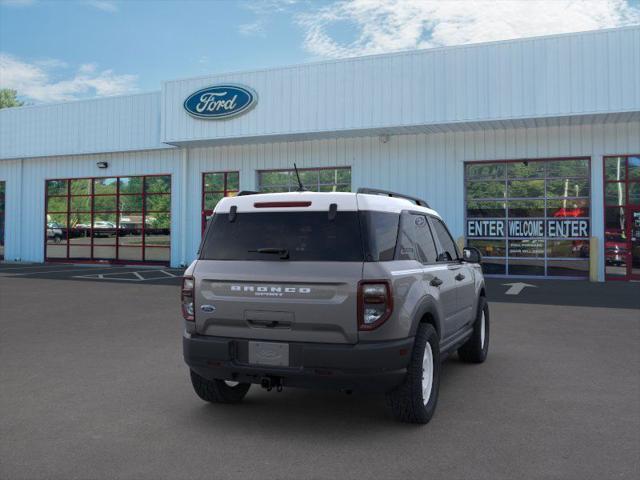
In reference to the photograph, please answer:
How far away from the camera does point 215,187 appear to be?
22.8 metres

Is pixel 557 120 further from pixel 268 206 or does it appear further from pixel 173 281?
pixel 268 206

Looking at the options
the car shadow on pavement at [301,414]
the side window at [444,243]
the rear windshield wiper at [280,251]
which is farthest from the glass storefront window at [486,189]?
the rear windshield wiper at [280,251]

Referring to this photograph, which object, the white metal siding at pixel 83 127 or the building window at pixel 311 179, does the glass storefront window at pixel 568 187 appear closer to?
the building window at pixel 311 179

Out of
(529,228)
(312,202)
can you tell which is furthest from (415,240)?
(529,228)

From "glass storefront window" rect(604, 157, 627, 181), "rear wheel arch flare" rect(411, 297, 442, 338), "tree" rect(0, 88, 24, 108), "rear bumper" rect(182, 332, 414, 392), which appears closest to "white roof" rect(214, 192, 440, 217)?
"rear wheel arch flare" rect(411, 297, 442, 338)

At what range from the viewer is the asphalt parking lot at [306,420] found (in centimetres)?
388

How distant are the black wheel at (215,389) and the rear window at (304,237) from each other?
108 centimetres

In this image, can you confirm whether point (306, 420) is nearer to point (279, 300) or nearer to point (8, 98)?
point (279, 300)

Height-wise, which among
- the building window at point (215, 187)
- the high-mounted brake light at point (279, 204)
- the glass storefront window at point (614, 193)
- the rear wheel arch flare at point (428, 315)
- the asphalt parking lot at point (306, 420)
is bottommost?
the asphalt parking lot at point (306, 420)

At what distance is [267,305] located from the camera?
442 cm

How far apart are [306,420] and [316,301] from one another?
116cm

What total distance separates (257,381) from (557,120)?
49.3ft

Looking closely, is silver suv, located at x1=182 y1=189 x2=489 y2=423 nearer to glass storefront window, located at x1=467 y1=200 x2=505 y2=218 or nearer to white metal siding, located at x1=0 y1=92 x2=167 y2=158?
glass storefront window, located at x1=467 y1=200 x2=505 y2=218

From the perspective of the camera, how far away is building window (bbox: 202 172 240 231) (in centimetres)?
2258
